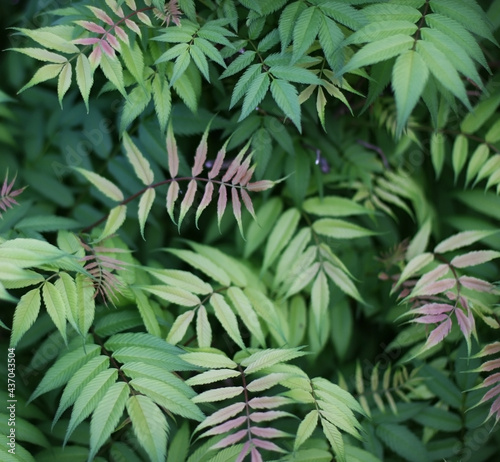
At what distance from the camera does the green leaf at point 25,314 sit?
1.21m

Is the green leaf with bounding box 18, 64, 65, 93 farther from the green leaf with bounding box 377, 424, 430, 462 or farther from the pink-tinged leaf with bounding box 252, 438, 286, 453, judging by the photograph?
the green leaf with bounding box 377, 424, 430, 462

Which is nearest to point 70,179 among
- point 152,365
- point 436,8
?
point 152,365

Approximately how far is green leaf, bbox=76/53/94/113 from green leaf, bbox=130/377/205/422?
28.7 inches

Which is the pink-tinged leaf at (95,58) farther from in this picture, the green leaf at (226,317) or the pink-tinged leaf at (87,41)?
the green leaf at (226,317)

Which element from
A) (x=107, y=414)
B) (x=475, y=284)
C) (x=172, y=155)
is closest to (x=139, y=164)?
(x=172, y=155)

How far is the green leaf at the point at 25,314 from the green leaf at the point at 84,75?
52 cm

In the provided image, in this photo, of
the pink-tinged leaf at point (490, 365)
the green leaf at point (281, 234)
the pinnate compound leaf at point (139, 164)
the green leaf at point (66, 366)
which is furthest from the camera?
the green leaf at point (281, 234)

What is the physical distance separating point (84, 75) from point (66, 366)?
76 cm

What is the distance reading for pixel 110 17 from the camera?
1.43 m

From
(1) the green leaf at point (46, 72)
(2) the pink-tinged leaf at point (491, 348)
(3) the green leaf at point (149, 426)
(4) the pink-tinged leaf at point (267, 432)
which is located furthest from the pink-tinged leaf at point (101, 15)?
(2) the pink-tinged leaf at point (491, 348)

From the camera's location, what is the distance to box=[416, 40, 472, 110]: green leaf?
112 centimetres

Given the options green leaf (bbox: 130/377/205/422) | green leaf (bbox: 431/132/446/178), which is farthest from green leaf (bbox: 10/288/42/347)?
green leaf (bbox: 431/132/446/178)

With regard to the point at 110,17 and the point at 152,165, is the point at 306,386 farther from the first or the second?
the point at 110,17

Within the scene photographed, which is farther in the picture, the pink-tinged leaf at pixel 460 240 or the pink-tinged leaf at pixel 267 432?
the pink-tinged leaf at pixel 460 240
